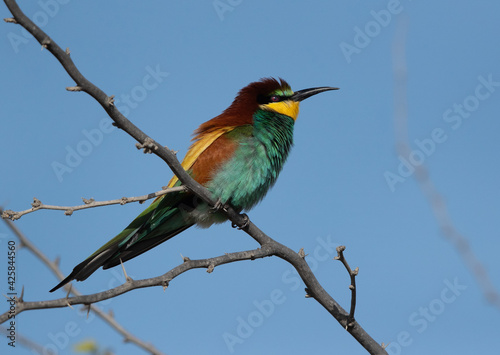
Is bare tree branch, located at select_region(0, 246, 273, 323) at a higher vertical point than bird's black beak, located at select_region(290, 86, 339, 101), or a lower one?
lower

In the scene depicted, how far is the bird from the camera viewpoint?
2.97m

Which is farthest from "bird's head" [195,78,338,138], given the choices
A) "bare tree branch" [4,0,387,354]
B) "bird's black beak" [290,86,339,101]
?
"bare tree branch" [4,0,387,354]

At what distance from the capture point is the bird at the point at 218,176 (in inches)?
117

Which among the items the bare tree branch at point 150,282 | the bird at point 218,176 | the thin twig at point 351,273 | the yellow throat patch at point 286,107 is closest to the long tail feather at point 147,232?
the bird at point 218,176

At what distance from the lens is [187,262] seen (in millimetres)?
2100

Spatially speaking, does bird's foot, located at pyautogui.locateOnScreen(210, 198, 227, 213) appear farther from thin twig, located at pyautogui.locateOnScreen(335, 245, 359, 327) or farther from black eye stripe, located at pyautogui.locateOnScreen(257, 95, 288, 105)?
thin twig, located at pyautogui.locateOnScreen(335, 245, 359, 327)

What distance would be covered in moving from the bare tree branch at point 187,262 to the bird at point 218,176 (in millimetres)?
377

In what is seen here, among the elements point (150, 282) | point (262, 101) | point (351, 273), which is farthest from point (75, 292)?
point (262, 101)

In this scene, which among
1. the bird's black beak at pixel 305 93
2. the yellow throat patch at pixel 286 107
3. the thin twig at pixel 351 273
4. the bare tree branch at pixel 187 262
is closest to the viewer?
the bare tree branch at pixel 187 262

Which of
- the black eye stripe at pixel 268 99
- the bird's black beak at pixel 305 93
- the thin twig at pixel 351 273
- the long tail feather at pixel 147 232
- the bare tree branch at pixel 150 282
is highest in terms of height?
the black eye stripe at pixel 268 99

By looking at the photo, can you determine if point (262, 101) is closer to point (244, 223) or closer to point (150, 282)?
point (244, 223)

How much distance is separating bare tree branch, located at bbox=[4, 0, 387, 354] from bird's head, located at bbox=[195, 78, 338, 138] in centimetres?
83

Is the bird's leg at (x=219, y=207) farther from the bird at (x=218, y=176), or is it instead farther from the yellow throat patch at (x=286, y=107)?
the yellow throat patch at (x=286, y=107)

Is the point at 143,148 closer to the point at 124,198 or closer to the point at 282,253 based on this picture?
the point at 124,198
